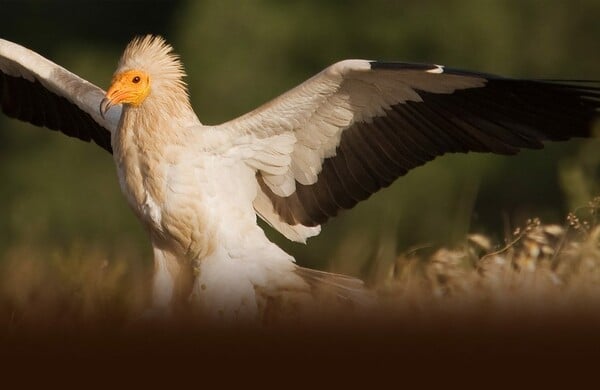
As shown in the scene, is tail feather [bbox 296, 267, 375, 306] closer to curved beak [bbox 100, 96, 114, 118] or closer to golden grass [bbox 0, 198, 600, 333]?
golden grass [bbox 0, 198, 600, 333]

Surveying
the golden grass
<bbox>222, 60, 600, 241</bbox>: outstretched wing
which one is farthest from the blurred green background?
the golden grass

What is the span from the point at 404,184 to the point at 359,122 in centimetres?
1010

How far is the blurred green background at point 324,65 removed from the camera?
14.6 metres

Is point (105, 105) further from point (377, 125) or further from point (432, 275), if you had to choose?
→ point (432, 275)

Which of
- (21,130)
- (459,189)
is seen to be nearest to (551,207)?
(459,189)

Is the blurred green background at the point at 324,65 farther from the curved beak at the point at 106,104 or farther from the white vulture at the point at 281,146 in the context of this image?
the curved beak at the point at 106,104

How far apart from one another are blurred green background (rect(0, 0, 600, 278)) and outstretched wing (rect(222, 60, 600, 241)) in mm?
8876

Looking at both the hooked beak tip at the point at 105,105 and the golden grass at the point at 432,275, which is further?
the hooked beak tip at the point at 105,105

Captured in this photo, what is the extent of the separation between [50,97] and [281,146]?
1.53 m

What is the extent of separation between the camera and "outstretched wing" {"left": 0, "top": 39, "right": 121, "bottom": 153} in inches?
213

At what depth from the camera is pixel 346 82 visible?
4574mm

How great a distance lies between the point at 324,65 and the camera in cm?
1609

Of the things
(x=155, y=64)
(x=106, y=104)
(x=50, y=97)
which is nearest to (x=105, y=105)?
(x=106, y=104)

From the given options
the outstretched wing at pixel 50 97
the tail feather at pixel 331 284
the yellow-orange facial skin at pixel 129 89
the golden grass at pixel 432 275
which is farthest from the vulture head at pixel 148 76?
the tail feather at pixel 331 284
